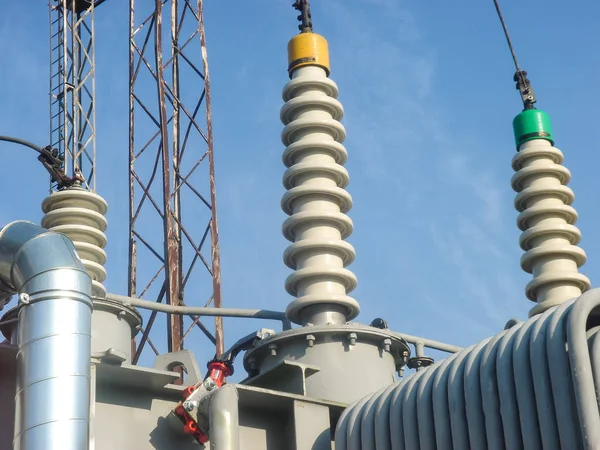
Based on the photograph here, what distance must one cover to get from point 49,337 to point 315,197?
3.33 meters

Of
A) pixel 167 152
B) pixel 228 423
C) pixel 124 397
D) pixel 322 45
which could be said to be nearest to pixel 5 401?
pixel 124 397

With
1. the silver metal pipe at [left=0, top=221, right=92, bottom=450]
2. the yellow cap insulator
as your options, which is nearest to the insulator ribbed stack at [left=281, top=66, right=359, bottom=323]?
the yellow cap insulator

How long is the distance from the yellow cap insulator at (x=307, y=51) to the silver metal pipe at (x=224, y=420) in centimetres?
436

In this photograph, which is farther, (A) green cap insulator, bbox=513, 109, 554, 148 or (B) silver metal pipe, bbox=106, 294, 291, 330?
(A) green cap insulator, bbox=513, 109, 554, 148

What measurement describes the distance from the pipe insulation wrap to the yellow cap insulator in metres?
4.42

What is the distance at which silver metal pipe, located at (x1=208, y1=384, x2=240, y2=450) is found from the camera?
28.8 feet

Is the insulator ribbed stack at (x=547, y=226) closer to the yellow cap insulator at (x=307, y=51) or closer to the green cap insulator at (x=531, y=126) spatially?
the green cap insulator at (x=531, y=126)

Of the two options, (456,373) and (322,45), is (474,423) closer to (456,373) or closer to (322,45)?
(456,373)

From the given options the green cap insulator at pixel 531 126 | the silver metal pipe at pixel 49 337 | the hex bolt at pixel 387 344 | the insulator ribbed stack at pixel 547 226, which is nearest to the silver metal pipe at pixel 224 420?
the silver metal pipe at pixel 49 337

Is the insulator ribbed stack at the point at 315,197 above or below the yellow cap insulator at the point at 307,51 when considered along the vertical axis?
below

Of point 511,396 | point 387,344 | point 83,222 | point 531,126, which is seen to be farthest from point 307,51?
point 511,396

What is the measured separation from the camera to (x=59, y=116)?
2441 centimetres

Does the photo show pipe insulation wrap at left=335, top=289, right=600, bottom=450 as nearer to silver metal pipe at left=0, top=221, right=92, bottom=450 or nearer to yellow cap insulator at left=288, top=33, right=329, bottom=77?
silver metal pipe at left=0, top=221, right=92, bottom=450

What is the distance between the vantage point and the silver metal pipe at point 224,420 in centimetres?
878
